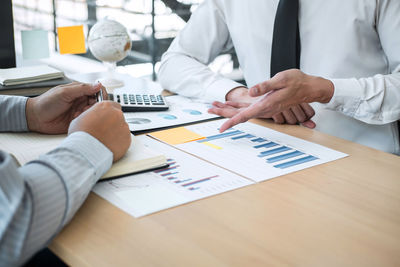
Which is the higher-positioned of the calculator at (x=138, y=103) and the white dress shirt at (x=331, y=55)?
the white dress shirt at (x=331, y=55)

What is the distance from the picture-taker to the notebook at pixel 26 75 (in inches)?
48.7

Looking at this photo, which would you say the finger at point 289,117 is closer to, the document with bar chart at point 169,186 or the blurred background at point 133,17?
the document with bar chart at point 169,186

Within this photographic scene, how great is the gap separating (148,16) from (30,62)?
154 cm

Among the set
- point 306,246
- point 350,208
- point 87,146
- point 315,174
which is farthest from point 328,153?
point 87,146

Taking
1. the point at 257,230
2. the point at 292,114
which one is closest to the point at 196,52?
the point at 292,114

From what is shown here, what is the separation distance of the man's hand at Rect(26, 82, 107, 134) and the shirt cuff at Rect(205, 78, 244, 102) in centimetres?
44

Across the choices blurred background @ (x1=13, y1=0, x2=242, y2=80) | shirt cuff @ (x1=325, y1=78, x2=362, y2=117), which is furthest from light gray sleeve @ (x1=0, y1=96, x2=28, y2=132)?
blurred background @ (x1=13, y1=0, x2=242, y2=80)

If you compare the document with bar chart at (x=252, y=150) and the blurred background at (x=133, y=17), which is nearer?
the document with bar chart at (x=252, y=150)

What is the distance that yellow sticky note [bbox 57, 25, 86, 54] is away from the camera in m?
1.58

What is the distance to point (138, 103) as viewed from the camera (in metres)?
1.17

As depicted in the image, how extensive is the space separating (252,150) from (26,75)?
31.2 inches

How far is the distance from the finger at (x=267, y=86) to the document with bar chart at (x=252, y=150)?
11 centimetres

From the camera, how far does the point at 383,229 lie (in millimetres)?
643

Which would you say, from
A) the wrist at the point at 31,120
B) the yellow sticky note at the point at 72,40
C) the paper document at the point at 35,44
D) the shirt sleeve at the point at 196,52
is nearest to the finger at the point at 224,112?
the shirt sleeve at the point at 196,52
